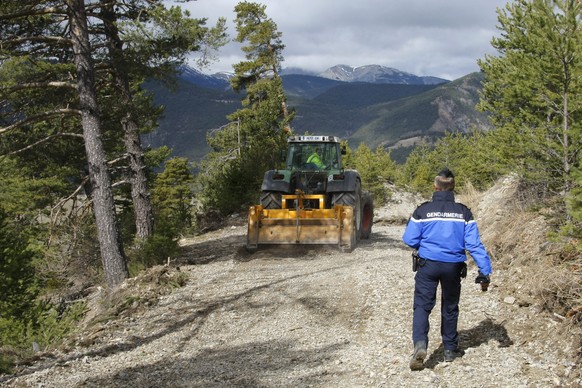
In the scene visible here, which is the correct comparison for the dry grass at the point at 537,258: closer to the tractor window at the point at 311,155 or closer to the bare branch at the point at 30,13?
the tractor window at the point at 311,155

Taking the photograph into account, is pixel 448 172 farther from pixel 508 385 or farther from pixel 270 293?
pixel 270 293

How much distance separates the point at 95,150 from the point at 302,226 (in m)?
4.81

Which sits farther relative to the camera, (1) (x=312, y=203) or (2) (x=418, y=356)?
(1) (x=312, y=203)

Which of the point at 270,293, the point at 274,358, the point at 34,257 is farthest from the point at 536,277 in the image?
the point at 34,257

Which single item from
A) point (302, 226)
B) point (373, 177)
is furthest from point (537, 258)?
point (373, 177)

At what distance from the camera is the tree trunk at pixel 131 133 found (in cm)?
1098

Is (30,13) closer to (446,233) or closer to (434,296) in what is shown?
(446,233)

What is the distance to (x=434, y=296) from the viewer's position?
16.8 feet

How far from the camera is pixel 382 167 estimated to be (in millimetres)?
49062

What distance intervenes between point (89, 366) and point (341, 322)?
318 centimetres

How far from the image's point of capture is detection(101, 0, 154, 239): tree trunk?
1098 cm

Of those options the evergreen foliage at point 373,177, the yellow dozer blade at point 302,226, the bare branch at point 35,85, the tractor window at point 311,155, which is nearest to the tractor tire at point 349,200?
the yellow dozer blade at point 302,226

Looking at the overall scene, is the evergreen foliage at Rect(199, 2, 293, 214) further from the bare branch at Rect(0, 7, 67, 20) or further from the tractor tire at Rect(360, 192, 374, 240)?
the bare branch at Rect(0, 7, 67, 20)

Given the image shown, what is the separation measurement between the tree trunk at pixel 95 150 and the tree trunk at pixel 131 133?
2.97 ft
